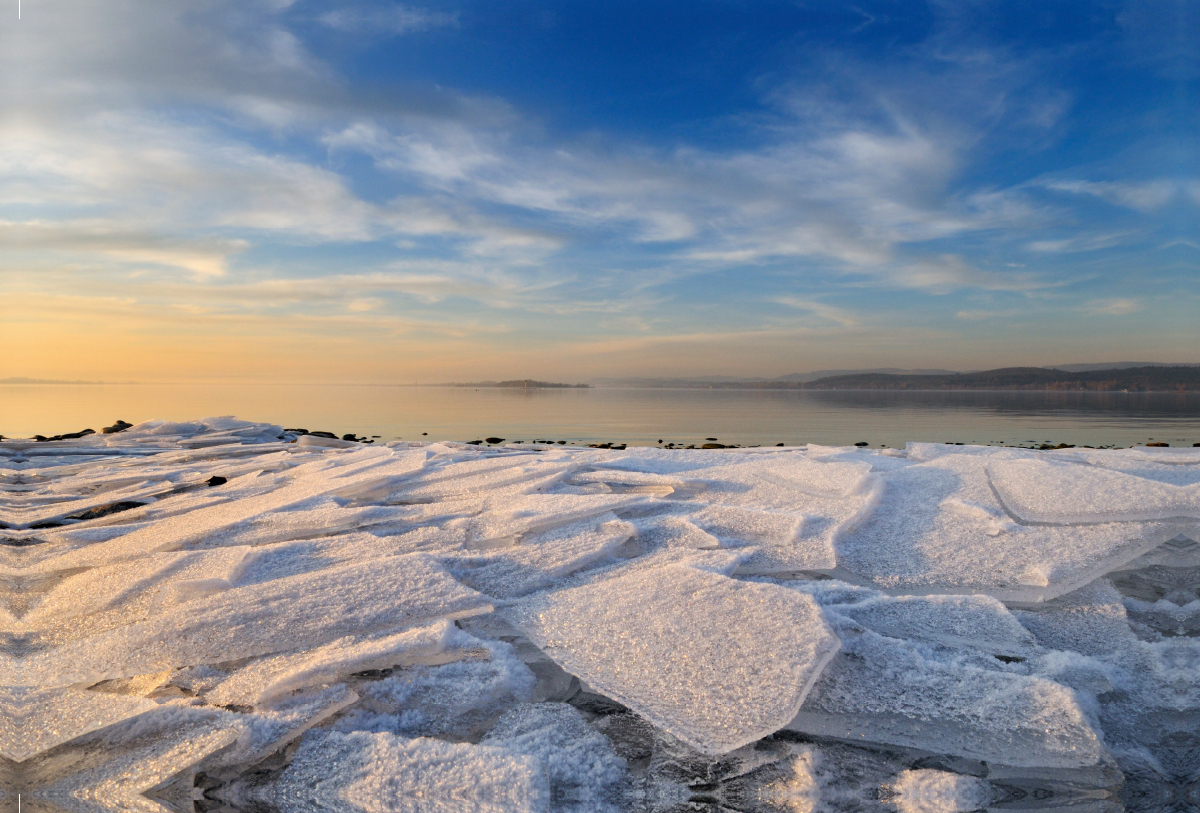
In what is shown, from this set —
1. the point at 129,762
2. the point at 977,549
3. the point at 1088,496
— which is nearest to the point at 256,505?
the point at 129,762

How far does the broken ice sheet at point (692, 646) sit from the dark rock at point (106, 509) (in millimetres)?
4124

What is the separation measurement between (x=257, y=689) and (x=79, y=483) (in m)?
5.70

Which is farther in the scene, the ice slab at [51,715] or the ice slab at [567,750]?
the ice slab at [51,715]

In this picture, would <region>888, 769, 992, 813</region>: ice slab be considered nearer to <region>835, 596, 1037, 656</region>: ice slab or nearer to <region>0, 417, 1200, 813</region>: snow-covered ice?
<region>0, 417, 1200, 813</region>: snow-covered ice

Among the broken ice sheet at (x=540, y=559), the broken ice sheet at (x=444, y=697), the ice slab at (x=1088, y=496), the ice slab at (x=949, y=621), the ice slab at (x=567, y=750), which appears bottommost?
the ice slab at (x=567, y=750)

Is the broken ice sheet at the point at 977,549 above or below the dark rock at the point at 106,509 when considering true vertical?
above

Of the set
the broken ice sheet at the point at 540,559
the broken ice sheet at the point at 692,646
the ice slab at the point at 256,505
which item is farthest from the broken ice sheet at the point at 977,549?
the ice slab at the point at 256,505

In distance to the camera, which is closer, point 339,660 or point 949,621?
point 339,660

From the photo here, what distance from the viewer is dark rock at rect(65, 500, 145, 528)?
4.57 meters

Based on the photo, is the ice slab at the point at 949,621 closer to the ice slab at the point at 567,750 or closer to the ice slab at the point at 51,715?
the ice slab at the point at 567,750

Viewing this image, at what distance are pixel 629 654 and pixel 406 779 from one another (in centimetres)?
72

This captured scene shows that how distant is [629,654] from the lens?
1.89m

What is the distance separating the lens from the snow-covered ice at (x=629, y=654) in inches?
58.8

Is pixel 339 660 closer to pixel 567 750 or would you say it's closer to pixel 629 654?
pixel 567 750
